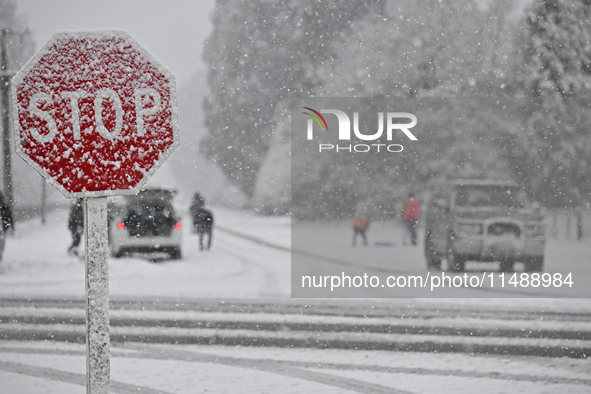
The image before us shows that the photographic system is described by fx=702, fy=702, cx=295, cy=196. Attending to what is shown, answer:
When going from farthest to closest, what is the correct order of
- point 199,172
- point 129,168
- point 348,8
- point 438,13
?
point 199,172 → point 348,8 → point 438,13 → point 129,168

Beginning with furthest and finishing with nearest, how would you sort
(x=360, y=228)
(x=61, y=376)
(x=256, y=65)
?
(x=256, y=65), (x=360, y=228), (x=61, y=376)

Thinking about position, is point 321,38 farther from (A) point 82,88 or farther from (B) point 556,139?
(A) point 82,88

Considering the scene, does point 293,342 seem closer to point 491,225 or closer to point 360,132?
point 491,225

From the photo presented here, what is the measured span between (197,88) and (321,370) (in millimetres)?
60274

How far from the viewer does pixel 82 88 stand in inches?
107

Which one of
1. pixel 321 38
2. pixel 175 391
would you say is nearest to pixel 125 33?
pixel 175 391

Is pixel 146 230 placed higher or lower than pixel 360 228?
higher

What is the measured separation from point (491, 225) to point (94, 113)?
1223cm

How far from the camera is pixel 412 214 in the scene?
2103cm

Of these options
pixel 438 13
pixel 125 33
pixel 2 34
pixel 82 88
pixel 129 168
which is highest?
pixel 438 13

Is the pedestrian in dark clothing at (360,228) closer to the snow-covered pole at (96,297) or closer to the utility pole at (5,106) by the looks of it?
the utility pole at (5,106)

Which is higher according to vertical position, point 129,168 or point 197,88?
point 197,88

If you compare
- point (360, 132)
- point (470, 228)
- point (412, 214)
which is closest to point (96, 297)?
point (470, 228)

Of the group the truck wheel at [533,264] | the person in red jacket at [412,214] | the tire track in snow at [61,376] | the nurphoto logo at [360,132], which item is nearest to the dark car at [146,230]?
the person in red jacket at [412,214]
